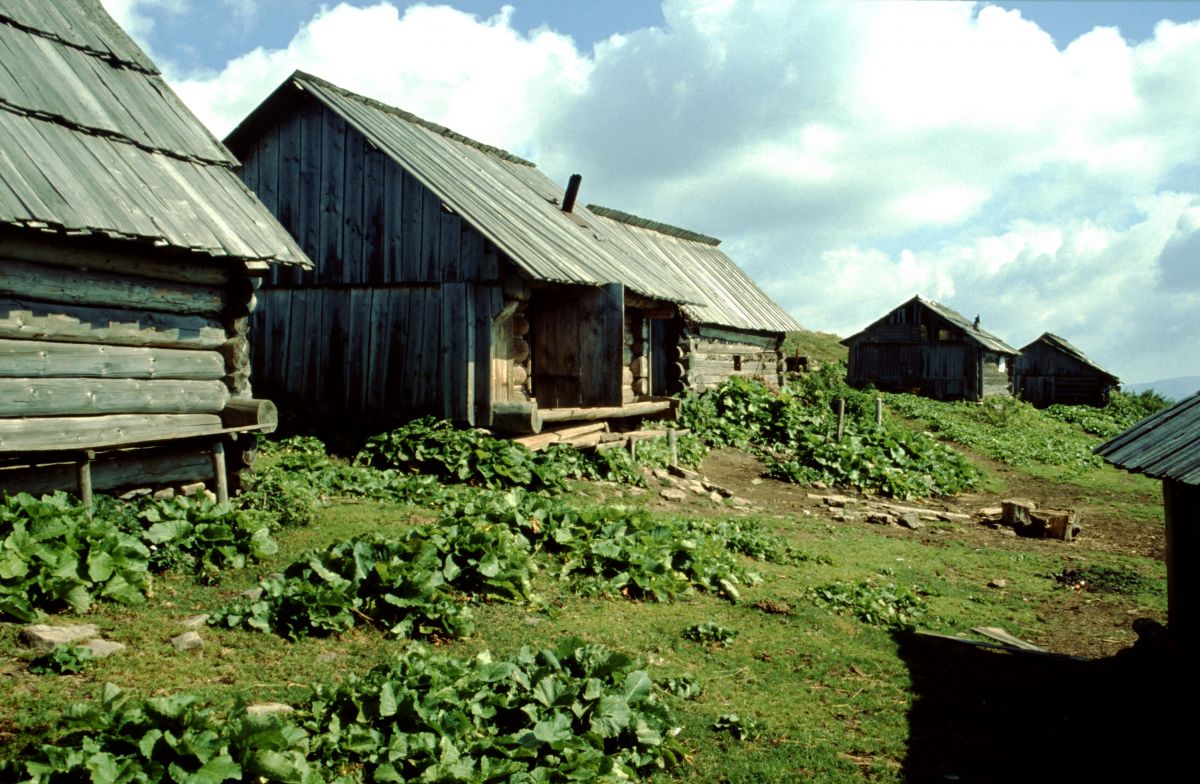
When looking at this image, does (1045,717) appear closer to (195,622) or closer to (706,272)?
(195,622)

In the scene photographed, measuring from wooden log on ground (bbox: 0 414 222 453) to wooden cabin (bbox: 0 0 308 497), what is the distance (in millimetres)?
13

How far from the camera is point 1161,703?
618 centimetres

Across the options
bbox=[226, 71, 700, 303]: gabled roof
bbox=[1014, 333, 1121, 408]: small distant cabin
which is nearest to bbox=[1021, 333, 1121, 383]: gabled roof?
bbox=[1014, 333, 1121, 408]: small distant cabin

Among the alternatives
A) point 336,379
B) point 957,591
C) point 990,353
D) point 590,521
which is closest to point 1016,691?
point 957,591

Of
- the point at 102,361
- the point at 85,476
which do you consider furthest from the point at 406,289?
the point at 85,476

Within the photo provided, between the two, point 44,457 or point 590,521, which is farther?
point 590,521

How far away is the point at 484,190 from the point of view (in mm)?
15656

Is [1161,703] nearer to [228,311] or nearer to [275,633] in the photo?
[275,633]

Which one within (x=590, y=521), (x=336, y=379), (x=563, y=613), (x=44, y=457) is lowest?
(x=563, y=613)

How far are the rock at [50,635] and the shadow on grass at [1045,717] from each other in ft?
17.6

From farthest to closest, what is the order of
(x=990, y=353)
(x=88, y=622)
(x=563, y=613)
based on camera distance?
(x=990, y=353) < (x=563, y=613) < (x=88, y=622)

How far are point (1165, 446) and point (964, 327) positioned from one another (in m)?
31.1

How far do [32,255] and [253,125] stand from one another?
8.11 meters

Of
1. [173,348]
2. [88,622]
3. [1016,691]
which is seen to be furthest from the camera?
[173,348]
